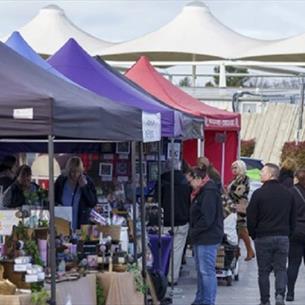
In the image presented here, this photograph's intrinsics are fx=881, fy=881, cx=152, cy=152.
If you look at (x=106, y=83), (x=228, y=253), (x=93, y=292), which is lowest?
(x=228, y=253)

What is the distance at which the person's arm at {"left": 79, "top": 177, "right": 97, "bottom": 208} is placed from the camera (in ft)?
33.0

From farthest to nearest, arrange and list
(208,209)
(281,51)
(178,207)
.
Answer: (281,51) < (178,207) < (208,209)

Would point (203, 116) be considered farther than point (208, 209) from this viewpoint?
Yes

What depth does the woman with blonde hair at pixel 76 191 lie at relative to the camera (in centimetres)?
1004

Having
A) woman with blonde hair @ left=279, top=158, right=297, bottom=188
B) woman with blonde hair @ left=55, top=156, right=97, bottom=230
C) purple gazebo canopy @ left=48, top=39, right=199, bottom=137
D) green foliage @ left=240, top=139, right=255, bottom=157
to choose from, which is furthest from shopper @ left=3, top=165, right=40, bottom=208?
green foliage @ left=240, top=139, right=255, bottom=157

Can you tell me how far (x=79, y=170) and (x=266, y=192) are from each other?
2293mm

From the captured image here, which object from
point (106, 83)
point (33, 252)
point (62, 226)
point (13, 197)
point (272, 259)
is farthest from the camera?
point (106, 83)

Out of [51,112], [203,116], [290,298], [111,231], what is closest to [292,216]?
[290,298]

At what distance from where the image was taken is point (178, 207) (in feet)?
36.1

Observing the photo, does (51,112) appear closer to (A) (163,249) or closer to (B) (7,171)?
(A) (163,249)

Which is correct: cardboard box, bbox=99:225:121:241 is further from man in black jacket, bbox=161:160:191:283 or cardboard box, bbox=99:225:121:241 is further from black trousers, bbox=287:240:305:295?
black trousers, bbox=287:240:305:295

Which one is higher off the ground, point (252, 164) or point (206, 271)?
point (252, 164)

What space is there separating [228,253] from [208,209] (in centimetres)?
282

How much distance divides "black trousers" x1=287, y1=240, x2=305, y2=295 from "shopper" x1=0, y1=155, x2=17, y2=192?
11.5 ft
